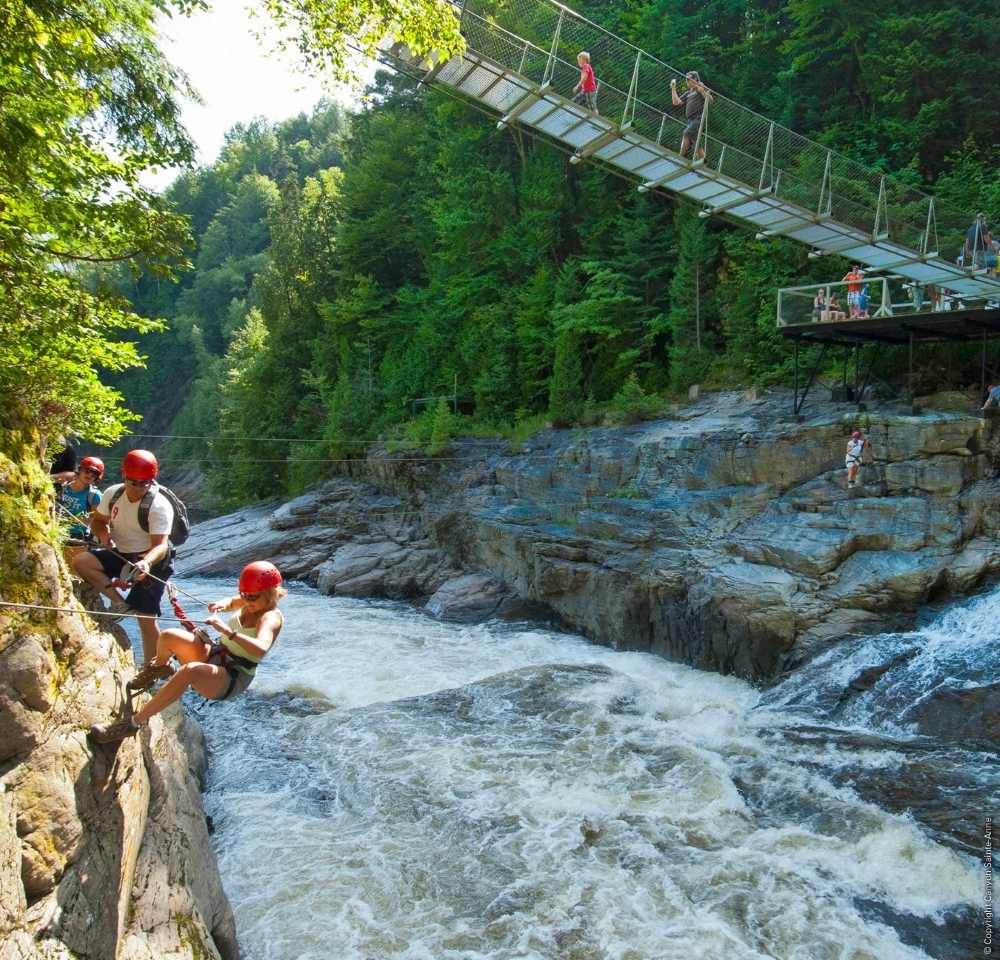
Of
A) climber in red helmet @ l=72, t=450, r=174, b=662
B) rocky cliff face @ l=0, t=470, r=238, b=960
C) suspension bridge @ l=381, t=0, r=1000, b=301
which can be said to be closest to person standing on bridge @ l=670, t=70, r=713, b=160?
suspension bridge @ l=381, t=0, r=1000, b=301

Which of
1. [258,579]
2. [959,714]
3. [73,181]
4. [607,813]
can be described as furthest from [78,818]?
[959,714]

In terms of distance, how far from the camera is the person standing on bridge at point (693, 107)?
11797 mm

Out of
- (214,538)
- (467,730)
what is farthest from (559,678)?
(214,538)

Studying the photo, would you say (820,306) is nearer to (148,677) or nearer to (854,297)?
(854,297)

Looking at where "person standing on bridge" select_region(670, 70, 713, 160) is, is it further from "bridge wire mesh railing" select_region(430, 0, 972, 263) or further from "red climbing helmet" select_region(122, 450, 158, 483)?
"red climbing helmet" select_region(122, 450, 158, 483)

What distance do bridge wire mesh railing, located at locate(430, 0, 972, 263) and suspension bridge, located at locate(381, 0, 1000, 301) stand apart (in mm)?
19

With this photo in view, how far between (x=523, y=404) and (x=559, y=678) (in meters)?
13.9

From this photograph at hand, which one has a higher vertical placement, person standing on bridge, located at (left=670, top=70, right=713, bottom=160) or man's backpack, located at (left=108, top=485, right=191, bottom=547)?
person standing on bridge, located at (left=670, top=70, right=713, bottom=160)

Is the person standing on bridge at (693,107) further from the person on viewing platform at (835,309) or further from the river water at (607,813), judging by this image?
the river water at (607,813)

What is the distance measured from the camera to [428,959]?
239 inches

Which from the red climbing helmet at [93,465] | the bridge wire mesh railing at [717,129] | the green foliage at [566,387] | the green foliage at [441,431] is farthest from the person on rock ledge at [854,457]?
the green foliage at [441,431]

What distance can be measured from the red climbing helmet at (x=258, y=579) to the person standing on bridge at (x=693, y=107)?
405 inches

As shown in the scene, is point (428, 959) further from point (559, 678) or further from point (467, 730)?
point (559, 678)

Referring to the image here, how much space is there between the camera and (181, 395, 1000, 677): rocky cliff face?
41.7 ft
